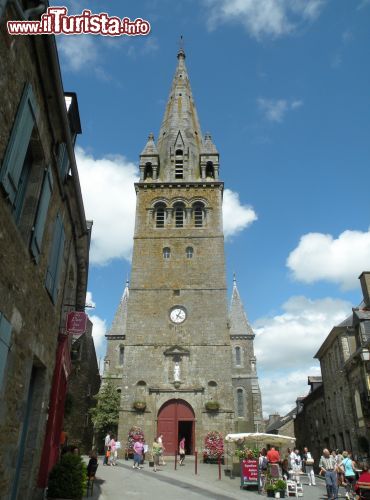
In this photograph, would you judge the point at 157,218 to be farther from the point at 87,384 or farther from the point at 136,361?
the point at 87,384

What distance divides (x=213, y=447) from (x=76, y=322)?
14660 mm

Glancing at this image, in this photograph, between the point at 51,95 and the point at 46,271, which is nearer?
the point at 51,95

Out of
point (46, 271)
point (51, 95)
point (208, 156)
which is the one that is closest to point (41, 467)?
point (46, 271)

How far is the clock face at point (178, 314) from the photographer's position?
2473 cm

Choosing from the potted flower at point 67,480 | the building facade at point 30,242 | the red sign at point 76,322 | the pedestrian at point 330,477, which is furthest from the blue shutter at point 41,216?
the pedestrian at point 330,477

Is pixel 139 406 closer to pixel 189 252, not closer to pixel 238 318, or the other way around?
pixel 189 252

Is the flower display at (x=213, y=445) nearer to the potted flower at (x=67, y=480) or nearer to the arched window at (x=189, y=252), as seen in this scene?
the arched window at (x=189, y=252)

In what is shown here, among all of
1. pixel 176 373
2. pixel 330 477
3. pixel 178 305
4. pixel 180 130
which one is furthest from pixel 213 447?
pixel 180 130

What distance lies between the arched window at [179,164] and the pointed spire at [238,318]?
17.6 metres

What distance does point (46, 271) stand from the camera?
722cm

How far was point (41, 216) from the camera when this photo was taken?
646 cm

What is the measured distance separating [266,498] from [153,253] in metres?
17.3

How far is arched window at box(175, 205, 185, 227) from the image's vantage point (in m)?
28.1

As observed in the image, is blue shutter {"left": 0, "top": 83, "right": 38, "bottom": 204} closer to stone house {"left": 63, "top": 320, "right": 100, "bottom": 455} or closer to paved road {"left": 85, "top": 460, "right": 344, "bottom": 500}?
paved road {"left": 85, "top": 460, "right": 344, "bottom": 500}
